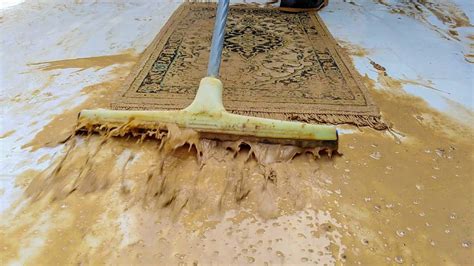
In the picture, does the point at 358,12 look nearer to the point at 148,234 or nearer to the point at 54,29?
the point at 54,29

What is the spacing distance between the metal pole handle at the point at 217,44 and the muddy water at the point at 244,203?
0.30 m

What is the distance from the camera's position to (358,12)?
2225 millimetres

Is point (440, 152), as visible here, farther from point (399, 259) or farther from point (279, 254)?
point (279, 254)

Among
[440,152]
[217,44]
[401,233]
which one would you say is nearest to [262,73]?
[217,44]

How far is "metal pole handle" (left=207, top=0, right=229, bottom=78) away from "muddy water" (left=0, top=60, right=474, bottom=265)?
296 mm

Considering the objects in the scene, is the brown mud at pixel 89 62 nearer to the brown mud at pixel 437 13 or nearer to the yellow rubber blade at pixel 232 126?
the yellow rubber blade at pixel 232 126

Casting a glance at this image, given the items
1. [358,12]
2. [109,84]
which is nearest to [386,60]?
[358,12]

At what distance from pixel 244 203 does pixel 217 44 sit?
571mm

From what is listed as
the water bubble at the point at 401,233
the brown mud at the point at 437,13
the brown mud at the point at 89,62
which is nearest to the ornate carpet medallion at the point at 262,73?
the brown mud at the point at 89,62

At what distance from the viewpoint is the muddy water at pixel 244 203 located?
75cm

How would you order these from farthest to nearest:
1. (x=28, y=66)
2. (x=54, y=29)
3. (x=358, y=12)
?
(x=358, y=12), (x=54, y=29), (x=28, y=66)

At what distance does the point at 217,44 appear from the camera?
48.5 inches

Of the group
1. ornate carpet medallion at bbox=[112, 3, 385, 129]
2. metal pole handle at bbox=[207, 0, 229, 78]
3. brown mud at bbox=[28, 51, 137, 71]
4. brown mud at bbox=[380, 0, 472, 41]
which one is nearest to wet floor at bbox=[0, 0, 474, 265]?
ornate carpet medallion at bbox=[112, 3, 385, 129]

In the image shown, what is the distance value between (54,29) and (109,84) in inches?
30.3
